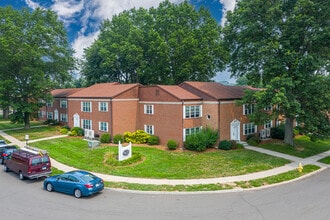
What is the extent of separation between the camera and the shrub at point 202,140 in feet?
87.4

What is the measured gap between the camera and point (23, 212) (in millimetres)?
12891

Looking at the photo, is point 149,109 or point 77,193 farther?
point 149,109

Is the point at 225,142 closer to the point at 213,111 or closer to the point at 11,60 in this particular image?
the point at 213,111

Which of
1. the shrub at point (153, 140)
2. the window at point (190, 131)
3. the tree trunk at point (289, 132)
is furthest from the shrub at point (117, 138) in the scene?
the tree trunk at point (289, 132)

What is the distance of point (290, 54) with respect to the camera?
24438mm

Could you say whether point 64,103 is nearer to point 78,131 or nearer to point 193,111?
point 78,131

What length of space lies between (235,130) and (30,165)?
22569mm

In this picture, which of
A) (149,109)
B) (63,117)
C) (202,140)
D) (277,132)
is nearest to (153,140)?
(149,109)

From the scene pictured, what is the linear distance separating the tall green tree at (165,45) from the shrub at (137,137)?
57.1ft

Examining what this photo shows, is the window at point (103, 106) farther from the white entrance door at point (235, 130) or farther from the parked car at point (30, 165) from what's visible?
the white entrance door at point (235, 130)

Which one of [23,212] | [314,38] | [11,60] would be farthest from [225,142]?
[11,60]

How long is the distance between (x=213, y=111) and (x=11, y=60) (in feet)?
106

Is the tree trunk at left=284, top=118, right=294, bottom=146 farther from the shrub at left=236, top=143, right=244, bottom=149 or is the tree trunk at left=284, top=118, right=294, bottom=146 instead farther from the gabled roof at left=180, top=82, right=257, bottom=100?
the gabled roof at left=180, top=82, right=257, bottom=100

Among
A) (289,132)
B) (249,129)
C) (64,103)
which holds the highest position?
(64,103)
